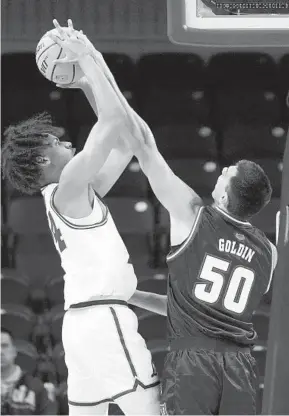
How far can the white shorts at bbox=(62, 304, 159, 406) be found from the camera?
2.68 m

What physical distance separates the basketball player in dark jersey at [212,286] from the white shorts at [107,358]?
12 cm

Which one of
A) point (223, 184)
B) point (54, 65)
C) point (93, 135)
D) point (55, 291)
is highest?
point (54, 65)

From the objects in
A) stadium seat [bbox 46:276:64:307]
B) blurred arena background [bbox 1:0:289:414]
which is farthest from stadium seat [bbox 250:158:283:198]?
stadium seat [bbox 46:276:64:307]

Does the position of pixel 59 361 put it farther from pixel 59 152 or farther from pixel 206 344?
pixel 59 152

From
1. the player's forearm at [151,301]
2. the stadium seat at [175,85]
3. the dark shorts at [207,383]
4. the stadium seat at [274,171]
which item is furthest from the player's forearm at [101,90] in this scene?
the dark shorts at [207,383]

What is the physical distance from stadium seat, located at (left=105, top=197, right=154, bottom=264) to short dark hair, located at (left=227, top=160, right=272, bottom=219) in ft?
1.21

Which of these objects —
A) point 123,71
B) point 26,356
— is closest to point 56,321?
point 26,356

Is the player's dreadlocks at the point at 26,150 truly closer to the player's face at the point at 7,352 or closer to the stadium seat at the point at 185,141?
the stadium seat at the point at 185,141

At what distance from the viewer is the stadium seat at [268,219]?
2.92 meters

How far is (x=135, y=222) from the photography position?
3008mm

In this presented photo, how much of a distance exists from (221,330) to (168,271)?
35 cm

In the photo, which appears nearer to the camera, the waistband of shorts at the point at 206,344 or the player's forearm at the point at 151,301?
the waistband of shorts at the point at 206,344

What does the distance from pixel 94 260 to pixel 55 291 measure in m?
0.36

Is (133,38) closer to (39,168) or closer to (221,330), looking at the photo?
(39,168)
